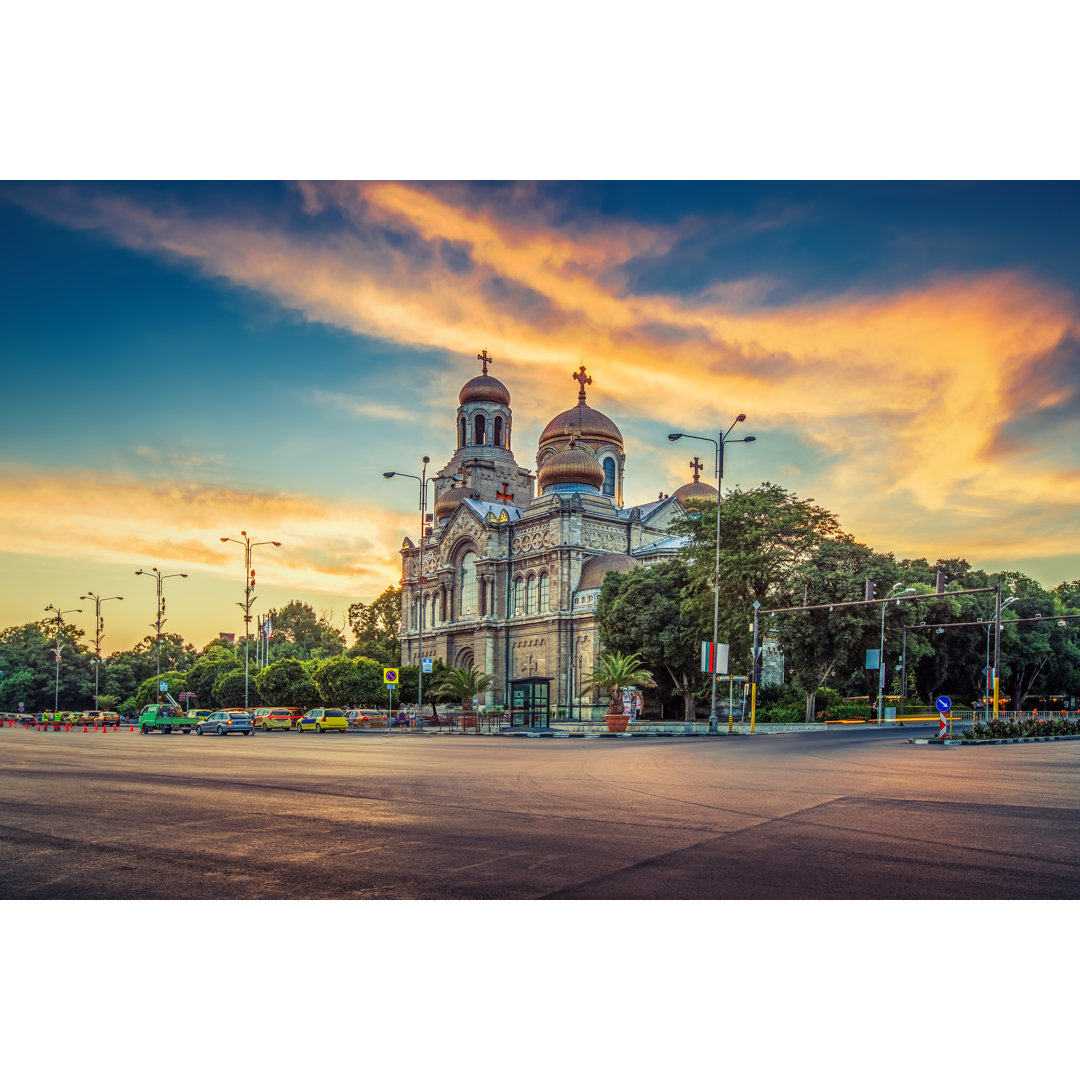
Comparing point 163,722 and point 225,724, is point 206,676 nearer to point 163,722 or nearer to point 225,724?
point 163,722

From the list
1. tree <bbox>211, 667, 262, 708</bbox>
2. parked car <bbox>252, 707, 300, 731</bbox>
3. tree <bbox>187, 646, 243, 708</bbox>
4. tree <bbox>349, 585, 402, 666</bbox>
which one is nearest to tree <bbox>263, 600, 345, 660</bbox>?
tree <bbox>349, 585, 402, 666</bbox>

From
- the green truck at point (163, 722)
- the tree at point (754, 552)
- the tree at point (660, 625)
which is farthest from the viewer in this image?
the tree at point (660, 625)

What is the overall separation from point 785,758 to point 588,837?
12.2 metres

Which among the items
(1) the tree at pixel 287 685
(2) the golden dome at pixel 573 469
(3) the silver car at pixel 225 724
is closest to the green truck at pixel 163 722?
(3) the silver car at pixel 225 724

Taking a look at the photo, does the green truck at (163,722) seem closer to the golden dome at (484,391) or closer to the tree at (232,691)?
the tree at (232,691)

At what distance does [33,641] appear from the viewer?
3984 inches

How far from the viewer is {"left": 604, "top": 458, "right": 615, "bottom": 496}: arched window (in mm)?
73750

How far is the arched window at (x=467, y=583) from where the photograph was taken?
233ft

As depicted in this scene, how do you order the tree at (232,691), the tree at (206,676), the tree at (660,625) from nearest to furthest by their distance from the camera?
the tree at (660,625)
the tree at (232,691)
the tree at (206,676)

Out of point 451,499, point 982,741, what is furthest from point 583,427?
point 982,741

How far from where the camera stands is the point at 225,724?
139 feet

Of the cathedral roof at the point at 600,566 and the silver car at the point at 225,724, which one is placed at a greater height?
the cathedral roof at the point at 600,566

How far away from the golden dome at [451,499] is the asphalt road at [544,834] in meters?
60.6

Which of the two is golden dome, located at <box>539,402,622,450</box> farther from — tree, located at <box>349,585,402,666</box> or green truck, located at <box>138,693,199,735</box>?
green truck, located at <box>138,693,199,735</box>
